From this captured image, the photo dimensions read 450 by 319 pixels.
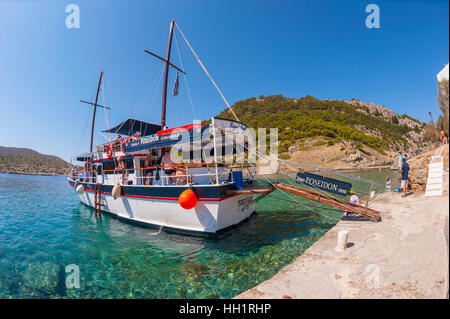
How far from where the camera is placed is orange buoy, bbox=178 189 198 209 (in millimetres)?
7322

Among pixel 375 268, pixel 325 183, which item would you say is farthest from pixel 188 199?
pixel 325 183

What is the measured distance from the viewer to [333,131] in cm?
6353

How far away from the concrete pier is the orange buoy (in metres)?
4.02

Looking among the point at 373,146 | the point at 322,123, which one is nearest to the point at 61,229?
→ the point at 322,123

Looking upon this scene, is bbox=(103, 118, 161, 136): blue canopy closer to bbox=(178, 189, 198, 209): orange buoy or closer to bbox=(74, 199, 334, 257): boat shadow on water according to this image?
bbox=(74, 199, 334, 257): boat shadow on water

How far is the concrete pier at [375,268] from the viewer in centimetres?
348

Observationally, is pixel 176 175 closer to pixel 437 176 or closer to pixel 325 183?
pixel 325 183

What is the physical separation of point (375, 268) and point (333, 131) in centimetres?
6954

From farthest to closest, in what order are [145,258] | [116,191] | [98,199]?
[98,199], [116,191], [145,258]

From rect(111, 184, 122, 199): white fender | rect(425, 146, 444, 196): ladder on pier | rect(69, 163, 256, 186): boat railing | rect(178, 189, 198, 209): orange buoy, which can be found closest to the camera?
rect(425, 146, 444, 196): ladder on pier

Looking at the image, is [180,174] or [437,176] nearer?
[437,176]

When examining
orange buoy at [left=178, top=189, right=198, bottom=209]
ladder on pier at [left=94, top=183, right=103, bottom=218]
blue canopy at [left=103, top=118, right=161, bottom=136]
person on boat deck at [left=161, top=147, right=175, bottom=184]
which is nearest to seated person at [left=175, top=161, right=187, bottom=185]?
person on boat deck at [left=161, top=147, right=175, bottom=184]
